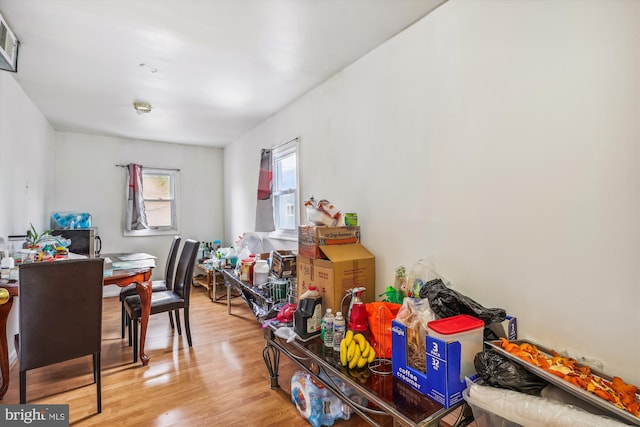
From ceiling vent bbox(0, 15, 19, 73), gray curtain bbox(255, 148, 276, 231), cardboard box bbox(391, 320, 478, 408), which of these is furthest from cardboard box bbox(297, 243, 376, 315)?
ceiling vent bbox(0, 15, 19, 73)

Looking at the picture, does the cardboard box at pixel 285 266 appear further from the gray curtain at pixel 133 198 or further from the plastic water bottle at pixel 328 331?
the gray curtain at pixel 133 198

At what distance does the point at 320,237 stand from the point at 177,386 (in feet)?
5.01

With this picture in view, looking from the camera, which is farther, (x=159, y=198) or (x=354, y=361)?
(x=159, y=198)

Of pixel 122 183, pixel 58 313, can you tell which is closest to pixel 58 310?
pixel 58 313

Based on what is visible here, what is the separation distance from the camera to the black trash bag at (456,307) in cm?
153

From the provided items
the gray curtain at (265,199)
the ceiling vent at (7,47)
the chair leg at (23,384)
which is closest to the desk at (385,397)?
the chair leg at (23,384)

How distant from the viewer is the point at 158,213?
18.0 ft

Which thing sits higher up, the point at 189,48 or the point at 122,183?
the point at 189,48

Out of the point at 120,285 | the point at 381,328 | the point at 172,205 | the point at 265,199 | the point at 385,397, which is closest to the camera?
the point at 385,397

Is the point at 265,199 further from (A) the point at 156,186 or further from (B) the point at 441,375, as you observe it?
(B) the point at 441,375

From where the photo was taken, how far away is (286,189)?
3.86 meters

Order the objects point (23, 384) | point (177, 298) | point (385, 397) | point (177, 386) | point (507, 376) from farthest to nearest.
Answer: point (177, 298)
point (177, 386)
point (23, 384)
point (385, 397)
point (507, 376)

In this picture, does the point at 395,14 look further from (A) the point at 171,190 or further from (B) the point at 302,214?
(A) the point at 171,190

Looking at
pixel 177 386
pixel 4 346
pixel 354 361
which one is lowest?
pixel 177 386
